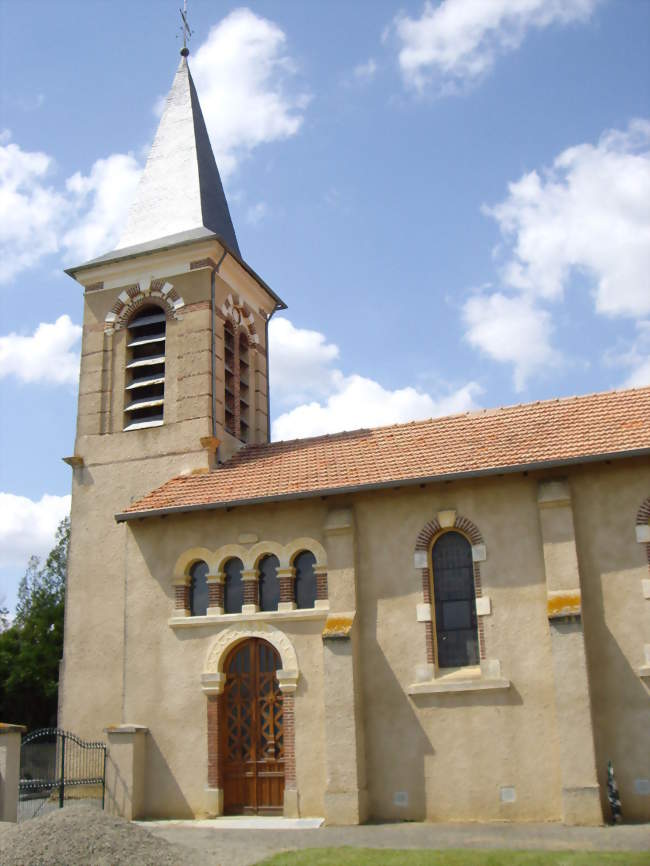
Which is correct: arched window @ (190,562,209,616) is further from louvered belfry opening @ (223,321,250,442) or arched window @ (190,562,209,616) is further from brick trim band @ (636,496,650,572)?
brick trim band @ (636,496,650,572)

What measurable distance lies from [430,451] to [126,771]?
27.0ft

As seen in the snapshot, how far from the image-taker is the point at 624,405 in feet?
55.5

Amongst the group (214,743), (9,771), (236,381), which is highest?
(236,381)

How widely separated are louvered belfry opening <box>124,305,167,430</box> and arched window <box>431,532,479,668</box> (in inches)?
329

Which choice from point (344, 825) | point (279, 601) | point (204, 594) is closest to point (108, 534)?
point (204, 594)

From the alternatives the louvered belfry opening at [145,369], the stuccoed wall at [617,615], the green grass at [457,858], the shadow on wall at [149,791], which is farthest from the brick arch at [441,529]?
the louvered belfry opening at [145,369]

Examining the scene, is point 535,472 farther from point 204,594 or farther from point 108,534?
point 108,534

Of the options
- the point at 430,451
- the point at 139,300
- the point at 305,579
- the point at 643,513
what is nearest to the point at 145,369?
the point at 139,300

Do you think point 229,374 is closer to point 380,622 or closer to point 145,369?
point 145,369

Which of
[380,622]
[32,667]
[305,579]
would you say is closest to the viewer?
[380,622]

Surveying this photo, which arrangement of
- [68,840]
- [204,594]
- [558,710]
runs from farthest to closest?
[204,594] → [558,710] → [68,840]

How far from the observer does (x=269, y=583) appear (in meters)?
16.9

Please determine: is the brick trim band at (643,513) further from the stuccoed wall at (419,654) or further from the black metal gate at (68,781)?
the black metal gate at (68,781)

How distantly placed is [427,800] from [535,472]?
19.1ft
